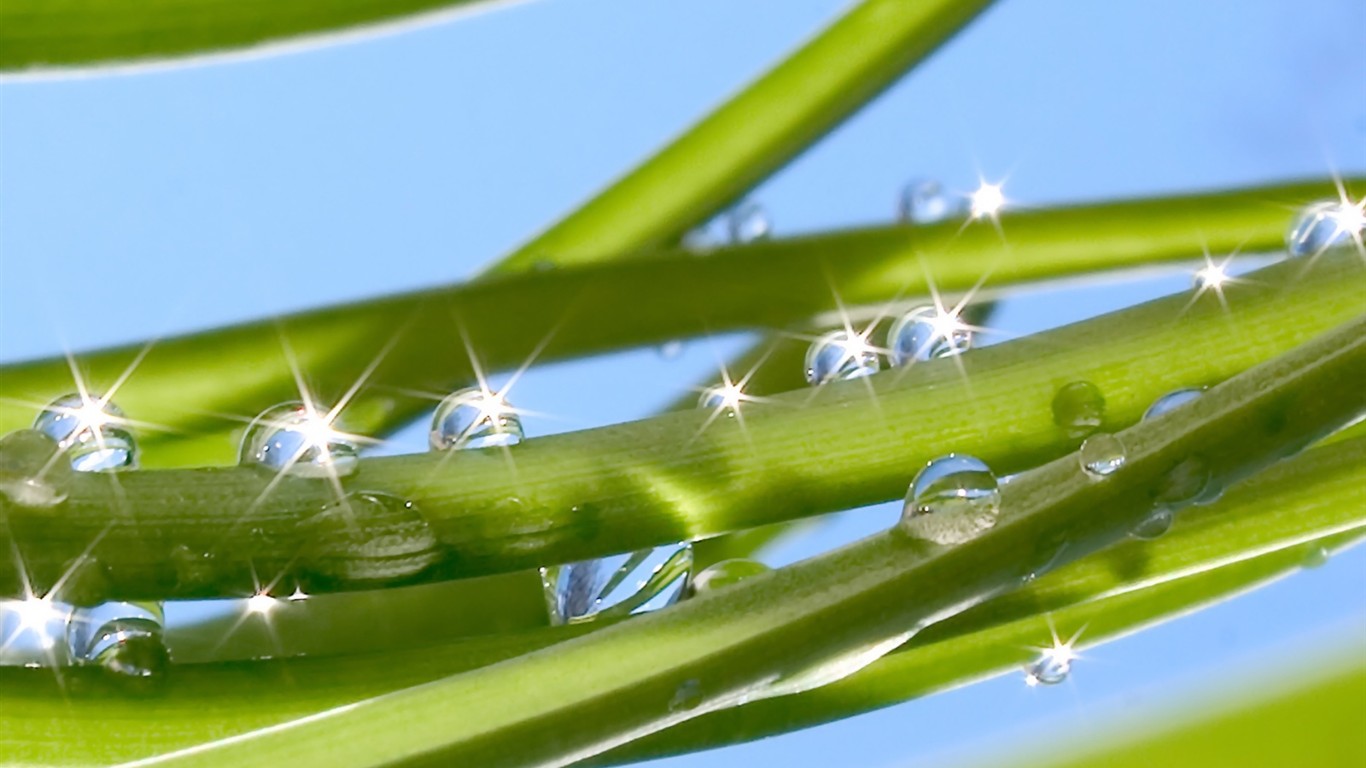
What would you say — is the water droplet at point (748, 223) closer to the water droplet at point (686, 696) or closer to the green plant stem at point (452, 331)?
the green plant stem at point (452, 331)

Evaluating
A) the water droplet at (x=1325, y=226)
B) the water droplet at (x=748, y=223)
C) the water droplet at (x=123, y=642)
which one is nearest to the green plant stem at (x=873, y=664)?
the water droplet at (x=123, y=642)

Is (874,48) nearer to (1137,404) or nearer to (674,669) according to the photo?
(1137,404)

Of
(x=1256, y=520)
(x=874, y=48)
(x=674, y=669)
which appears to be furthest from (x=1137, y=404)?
(x=874, y=48)

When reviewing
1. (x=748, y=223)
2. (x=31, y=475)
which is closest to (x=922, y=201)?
(x=748, y=223)

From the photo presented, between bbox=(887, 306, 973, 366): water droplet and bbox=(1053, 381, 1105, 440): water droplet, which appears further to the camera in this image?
bbox=(887, 306, 973, 366): water droplet

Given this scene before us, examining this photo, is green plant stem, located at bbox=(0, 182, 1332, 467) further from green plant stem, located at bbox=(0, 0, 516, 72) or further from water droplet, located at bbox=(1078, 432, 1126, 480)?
water droplet, located at bbox=(1078, 432, 1126, 480)

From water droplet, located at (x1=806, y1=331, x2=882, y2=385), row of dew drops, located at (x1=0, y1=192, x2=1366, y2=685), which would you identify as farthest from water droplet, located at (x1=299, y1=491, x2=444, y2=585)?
water droplet, located at (x1=806, y1=331, x2=882, y2=385)
